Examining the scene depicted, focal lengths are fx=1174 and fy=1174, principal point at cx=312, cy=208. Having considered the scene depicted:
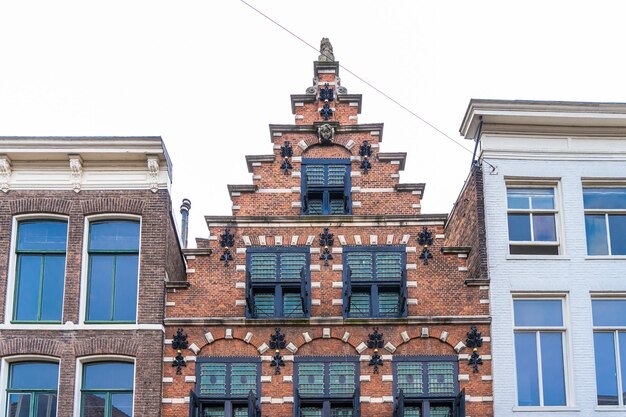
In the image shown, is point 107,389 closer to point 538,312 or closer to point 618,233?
point 538,312

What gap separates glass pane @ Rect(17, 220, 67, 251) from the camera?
88.1 feet

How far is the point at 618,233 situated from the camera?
2709 centimetres

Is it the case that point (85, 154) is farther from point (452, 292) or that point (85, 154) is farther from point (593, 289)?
point (593, 289)

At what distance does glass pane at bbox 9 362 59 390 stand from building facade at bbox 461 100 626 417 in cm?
964

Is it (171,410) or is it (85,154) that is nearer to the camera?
(171,410)

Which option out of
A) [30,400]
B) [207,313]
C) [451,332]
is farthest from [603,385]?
[30,400]

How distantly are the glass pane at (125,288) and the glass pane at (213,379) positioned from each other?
2052 mm

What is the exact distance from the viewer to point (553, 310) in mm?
26297

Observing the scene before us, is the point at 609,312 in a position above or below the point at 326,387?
above

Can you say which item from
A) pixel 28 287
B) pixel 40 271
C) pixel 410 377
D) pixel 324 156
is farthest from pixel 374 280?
pixel 28 287

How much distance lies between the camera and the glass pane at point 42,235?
2684cm

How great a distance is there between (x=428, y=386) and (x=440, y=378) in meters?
0.32

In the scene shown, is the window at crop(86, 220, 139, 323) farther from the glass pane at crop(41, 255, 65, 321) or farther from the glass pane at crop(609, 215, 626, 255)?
the glass pane at crop(609, 215, 626, 255)

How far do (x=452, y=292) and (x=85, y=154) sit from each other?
8.93 m
